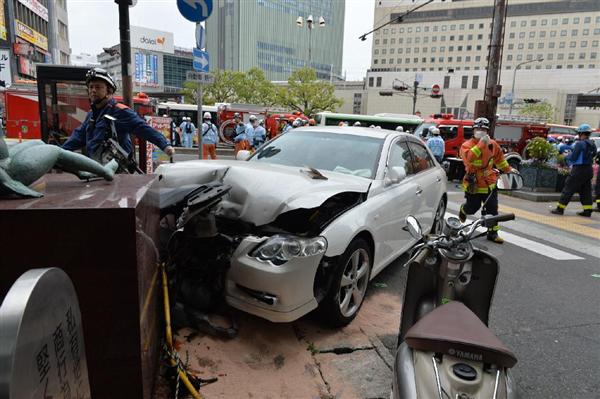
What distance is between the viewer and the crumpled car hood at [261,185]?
3.06 metres

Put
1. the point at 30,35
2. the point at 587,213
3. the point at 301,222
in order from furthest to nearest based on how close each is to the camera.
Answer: the point at 30,35, the point at 587,213, the point at 301,222

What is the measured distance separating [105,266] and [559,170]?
41.8 feet

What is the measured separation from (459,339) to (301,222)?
72.7 inches

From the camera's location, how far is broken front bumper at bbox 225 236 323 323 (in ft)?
9.37

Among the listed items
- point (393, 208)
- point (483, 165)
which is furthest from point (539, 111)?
point (393, 208)

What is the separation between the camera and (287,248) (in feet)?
9.58

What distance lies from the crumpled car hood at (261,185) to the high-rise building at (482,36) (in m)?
94.0

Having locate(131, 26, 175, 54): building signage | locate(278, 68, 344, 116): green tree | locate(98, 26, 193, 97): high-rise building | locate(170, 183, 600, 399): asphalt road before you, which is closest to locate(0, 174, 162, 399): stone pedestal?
locate(170, 183, 600, 399): asphalt road

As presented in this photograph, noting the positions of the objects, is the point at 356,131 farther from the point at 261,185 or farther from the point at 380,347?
the point at 380,347

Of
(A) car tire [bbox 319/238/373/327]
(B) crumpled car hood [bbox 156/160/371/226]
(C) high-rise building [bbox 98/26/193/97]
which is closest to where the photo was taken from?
(B) crumpled car hood [bbox 156/160/371/226]

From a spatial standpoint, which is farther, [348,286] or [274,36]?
[274,36]

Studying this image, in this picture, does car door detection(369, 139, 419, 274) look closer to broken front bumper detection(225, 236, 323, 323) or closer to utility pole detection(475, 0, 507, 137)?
broken front bumper detection(225, 236, 323, 323)

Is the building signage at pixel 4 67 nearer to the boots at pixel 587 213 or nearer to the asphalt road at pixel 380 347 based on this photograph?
the asphalt road at pixel 380 347

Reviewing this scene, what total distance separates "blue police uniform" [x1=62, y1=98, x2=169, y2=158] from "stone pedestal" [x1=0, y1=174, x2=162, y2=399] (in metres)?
1.92
